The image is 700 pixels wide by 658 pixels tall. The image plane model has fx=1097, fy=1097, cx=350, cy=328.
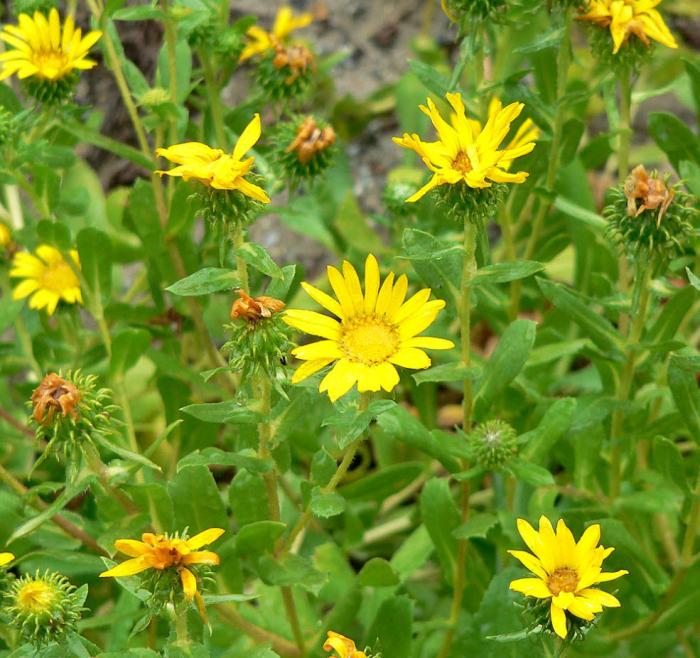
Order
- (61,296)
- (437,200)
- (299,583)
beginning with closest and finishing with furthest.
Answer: (437,200) < (299,583) < (61,296)

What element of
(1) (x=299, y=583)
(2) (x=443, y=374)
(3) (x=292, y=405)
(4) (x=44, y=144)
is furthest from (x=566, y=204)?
(4) (x=44, y=144)

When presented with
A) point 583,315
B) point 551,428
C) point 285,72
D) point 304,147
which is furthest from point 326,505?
Result: point 285,72

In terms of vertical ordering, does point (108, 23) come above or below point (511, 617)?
above

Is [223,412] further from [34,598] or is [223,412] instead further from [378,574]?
[378,574]

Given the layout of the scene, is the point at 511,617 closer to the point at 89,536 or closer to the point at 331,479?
the point at 331,479

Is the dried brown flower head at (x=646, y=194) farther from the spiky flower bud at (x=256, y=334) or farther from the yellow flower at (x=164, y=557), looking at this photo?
the yellow flower at (x=164, y=557)
